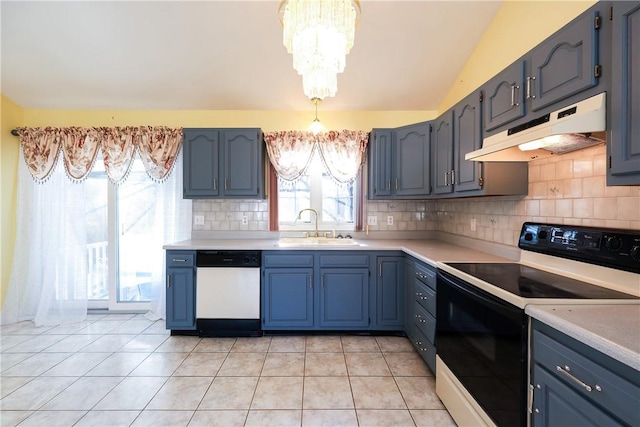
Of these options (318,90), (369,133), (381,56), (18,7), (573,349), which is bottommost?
(573,349)

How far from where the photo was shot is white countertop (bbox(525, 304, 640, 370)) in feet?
2.44

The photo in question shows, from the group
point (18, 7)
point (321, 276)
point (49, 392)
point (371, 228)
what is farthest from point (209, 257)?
point (18, 7)

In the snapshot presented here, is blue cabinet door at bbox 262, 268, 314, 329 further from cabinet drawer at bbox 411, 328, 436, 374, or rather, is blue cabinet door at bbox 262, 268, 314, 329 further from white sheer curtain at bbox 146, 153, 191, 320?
white sheer curtain at bbox 146, 153, 191, 320

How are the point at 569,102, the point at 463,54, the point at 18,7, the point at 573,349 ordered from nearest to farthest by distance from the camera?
the point at 573,349 < the point at 569,102 < the point at 18,7 < the point at 463,54

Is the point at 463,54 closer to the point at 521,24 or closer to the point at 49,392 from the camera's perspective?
the point at 521,24

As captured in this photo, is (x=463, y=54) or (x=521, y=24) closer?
(x=521, y=24)

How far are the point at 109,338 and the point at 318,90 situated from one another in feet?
9.93

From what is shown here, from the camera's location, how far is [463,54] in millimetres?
2533

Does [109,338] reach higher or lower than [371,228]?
lower

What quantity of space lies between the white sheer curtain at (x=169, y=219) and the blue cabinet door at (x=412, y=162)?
7.66 ft

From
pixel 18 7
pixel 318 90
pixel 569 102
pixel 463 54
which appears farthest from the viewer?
pixel 463 54

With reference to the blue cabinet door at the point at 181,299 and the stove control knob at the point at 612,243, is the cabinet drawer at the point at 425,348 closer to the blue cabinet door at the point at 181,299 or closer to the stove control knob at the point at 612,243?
the stove control knob at the point at 612,243

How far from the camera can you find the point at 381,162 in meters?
2.95

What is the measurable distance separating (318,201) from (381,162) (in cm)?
86
